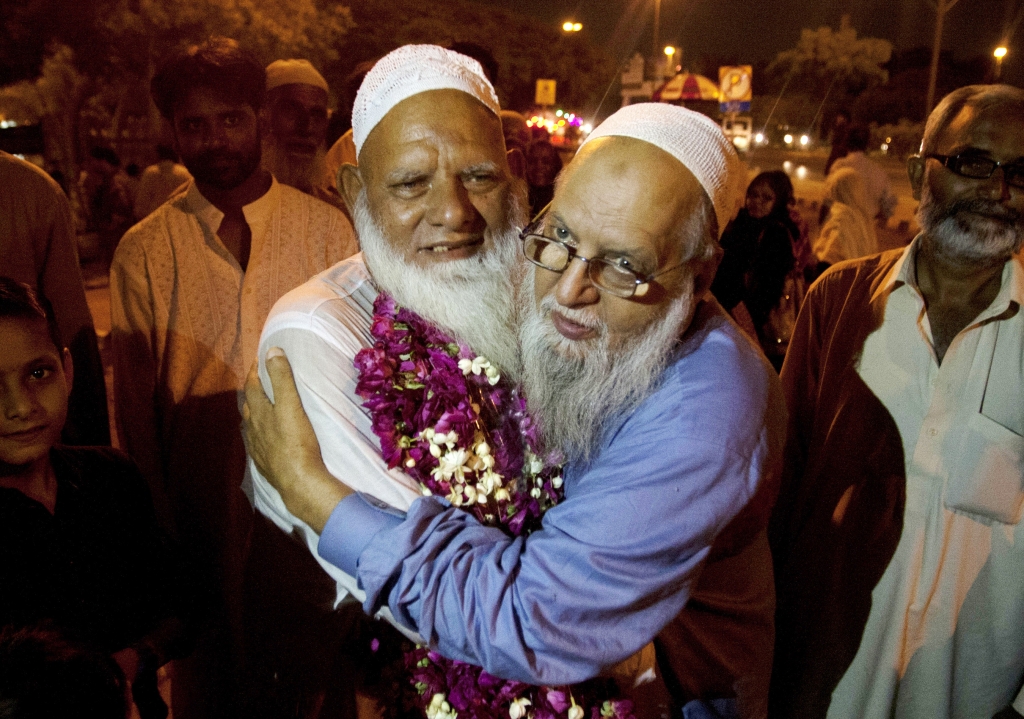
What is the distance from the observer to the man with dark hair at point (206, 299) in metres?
2.97

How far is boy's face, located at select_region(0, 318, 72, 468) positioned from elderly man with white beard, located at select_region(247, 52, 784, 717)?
0.58 metres

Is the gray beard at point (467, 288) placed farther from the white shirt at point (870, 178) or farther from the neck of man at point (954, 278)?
the white shirt at point (870, 178)

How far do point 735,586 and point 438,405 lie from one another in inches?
36.6

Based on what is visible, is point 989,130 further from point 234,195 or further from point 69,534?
point 69,534

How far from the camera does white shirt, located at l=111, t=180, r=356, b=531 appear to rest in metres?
2.96

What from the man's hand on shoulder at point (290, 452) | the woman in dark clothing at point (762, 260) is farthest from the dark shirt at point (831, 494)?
the woman in dark clothing at point (762, 260)

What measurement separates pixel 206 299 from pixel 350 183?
1132mm

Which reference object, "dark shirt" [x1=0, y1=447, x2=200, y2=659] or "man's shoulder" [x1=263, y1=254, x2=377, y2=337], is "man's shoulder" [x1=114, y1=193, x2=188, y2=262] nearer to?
"dark shirt" [x1=0, y1=447, x2=200, y2=659]

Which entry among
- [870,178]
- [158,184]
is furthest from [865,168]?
[158,184]

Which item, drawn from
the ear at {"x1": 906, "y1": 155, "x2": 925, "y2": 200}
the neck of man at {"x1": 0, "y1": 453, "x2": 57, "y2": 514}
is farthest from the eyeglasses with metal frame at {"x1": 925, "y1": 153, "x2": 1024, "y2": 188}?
the neck of man at {"x1": 0, "y1": 453, "x2": 57, "y2": 514}

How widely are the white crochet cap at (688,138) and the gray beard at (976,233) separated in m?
1.25

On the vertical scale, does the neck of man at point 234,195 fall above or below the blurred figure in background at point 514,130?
below

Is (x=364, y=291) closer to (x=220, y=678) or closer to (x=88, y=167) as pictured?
(x=220, y=678)

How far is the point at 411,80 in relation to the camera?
6.72 feet
